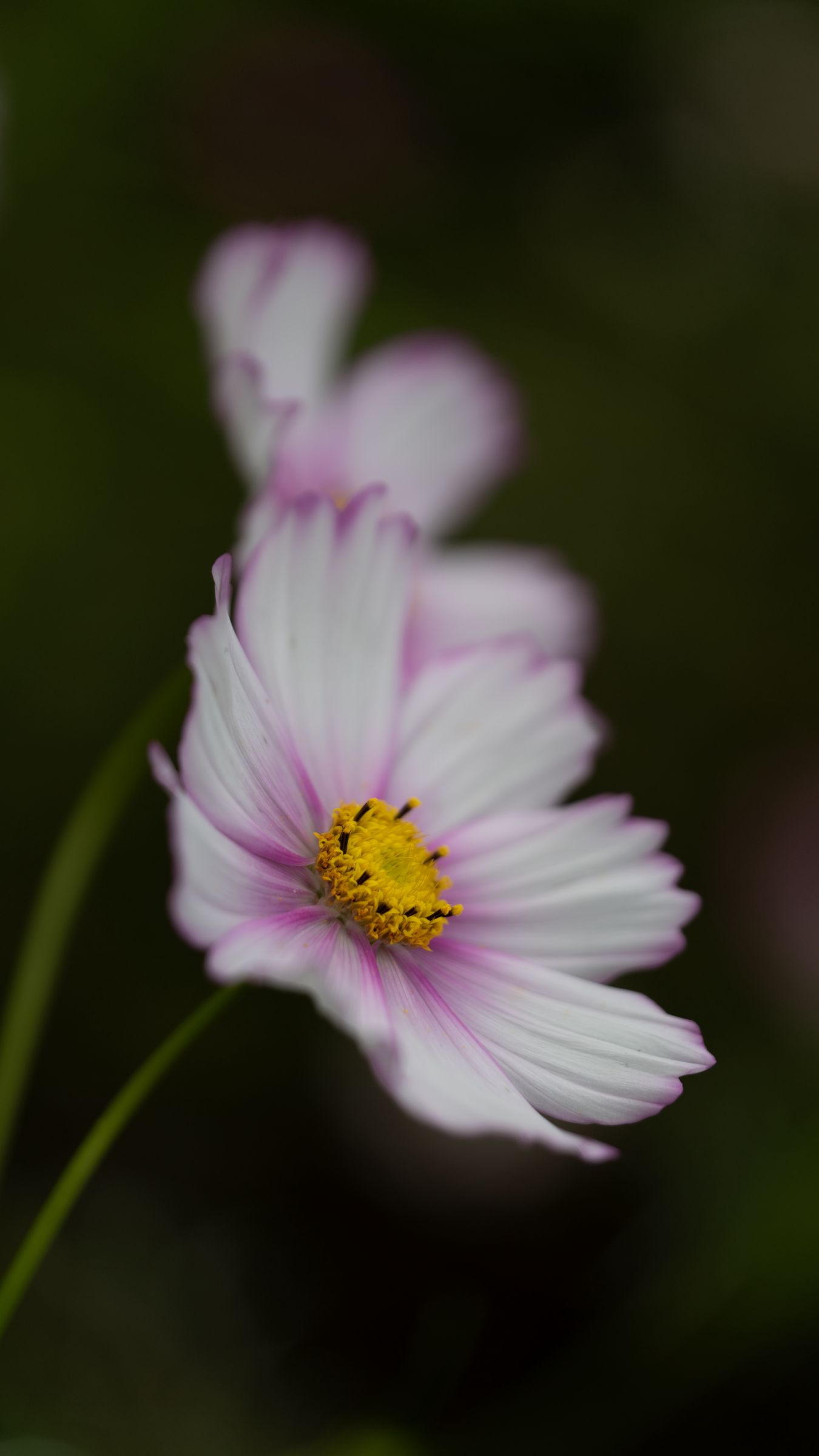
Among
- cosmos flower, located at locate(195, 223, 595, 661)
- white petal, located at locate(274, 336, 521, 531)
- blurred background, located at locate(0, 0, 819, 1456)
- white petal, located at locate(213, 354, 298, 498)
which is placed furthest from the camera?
blurred background, located at locate(0, 0, 819, 1456)

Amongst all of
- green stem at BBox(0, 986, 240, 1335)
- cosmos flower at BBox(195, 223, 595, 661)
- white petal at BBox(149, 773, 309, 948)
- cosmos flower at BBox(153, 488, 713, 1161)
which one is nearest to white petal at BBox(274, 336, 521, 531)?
cosmos flower at BBox(195, 223, 595, 661)

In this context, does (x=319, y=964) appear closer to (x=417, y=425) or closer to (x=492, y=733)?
(x=492, y=733)

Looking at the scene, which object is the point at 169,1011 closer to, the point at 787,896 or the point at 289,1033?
the point at 289,1033

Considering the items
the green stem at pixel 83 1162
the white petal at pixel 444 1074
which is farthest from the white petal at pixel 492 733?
the green stem at pixel 83 1162

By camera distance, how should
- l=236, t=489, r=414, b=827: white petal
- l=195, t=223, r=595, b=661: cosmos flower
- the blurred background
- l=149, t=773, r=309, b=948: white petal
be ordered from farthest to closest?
the blurred background → l=195, t=223, r=595, b=661: cosmos flower → l=236, t=489, r=414, b=827: white petal → l=149, t=773, r=309, b=948: white petal

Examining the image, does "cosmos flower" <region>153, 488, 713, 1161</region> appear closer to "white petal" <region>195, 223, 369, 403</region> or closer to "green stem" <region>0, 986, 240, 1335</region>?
"green stem" <region>0, 986, 240, 1335</region>

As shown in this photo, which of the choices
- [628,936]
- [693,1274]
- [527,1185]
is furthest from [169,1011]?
[628,936]

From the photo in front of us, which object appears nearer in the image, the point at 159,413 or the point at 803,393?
the point at 159,413

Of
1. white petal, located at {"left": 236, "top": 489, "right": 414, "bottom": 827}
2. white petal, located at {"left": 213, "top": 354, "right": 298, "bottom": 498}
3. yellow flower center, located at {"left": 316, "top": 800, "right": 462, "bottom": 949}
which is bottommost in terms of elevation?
yellow flower center, located at {"left": 316, "top": 800, "right": 462, "bottom": 949}

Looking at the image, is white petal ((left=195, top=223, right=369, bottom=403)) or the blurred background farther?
the blurred background
